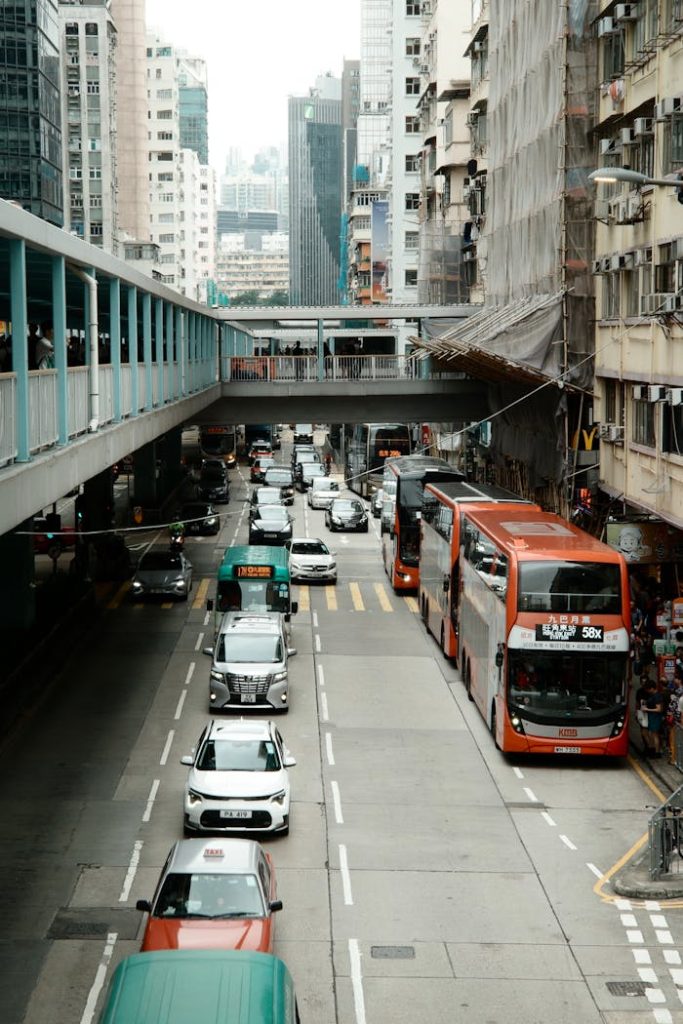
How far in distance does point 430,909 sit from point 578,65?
76.0 ft

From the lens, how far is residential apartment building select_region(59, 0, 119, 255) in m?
126

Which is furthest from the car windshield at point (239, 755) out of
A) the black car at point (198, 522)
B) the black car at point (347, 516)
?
the black car at point (347, 516)

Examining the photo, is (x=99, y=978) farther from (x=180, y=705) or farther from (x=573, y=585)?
(x=180, y=705)

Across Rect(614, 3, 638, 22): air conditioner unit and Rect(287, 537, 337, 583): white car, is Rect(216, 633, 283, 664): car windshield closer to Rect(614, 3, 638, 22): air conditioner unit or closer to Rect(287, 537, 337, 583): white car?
Rect(614, 3, 638, 22): air conditioner unit

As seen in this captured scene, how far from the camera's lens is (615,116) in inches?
1221

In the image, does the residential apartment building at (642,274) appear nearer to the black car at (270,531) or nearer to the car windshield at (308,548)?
the car windshield at (308,548)

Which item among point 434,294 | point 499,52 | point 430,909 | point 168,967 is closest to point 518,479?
point 499,52

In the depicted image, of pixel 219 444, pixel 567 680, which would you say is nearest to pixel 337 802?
pixel 567 680

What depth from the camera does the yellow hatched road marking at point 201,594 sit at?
131 ft

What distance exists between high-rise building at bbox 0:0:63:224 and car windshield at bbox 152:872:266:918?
3226 inches

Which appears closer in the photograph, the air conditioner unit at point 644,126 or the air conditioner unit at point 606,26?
the air conditioner unit at point 644,126

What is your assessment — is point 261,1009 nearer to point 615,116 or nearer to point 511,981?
point 511,981

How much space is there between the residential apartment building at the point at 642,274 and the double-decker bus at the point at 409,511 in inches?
316

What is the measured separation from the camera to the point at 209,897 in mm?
13945
